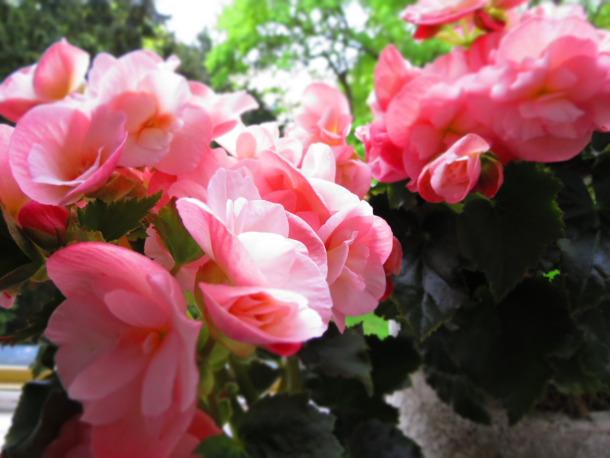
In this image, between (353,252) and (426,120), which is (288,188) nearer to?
(353,252)

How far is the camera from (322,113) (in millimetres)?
434

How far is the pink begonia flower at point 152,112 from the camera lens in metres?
0.27

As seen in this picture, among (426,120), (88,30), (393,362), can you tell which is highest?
(426,120)

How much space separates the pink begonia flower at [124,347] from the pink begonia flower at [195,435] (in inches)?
1.6

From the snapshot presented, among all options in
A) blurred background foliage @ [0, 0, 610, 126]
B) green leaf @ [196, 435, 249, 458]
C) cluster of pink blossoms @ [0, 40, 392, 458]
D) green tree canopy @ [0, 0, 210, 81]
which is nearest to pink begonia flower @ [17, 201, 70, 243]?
cluster of pink blossoms @ [0, 40, 392, 458]

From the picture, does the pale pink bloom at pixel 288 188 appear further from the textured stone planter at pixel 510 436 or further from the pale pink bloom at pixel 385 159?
the textured stone planter at pixel 510 436

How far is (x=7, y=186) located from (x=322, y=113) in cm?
24

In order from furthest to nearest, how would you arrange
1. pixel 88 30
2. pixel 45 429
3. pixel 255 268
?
1. pixel 88 30
2. pixel 45 429
3. pixel 255 268

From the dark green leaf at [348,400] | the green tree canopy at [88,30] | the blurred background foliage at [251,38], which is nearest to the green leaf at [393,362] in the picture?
the dark green leaf at [348,400]

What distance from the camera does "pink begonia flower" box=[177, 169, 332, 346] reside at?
174mm

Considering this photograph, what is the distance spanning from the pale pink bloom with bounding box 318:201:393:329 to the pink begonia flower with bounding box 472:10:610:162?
177 mm

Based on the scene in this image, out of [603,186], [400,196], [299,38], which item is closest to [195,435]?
[400,196]

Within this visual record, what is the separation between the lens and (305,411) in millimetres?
339

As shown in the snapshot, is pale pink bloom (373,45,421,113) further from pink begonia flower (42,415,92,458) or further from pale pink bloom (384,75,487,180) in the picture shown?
pink begonia flower (42,415,92,458)
